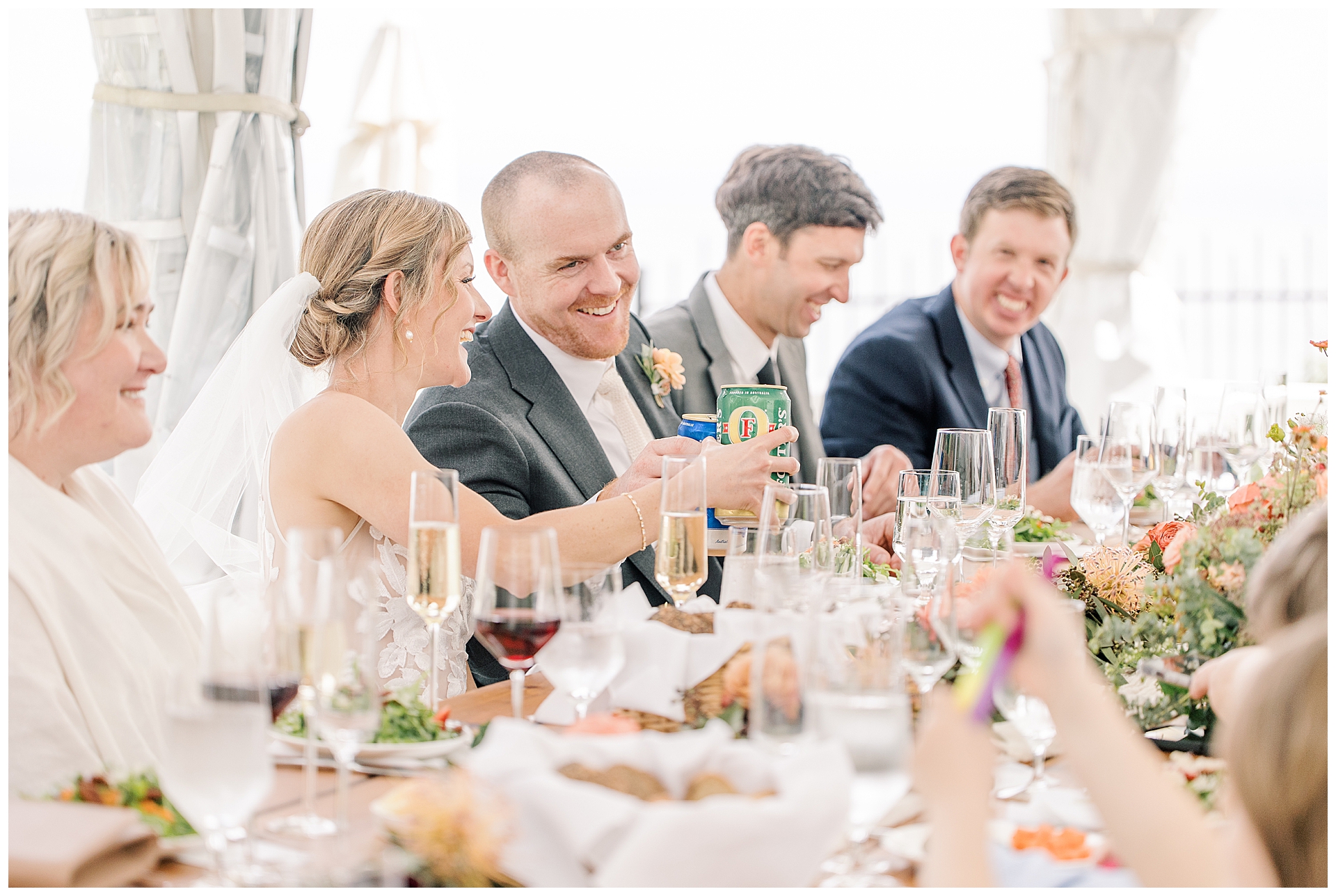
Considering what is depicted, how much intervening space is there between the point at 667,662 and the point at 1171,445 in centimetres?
135

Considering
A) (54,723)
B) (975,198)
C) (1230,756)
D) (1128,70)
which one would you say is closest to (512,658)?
(54,723)

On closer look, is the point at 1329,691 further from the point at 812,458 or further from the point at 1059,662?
the point at 812,458

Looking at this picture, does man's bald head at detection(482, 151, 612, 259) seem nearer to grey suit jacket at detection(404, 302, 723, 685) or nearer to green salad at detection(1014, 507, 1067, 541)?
grey suit jacket at detection(404, 302, 723, 685)

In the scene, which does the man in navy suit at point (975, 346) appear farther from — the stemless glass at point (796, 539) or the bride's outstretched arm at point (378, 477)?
the stemless glass at point (796, 539)

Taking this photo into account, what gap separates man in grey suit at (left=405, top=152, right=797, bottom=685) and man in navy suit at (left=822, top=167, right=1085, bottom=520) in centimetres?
99

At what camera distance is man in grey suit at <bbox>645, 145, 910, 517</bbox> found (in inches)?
141

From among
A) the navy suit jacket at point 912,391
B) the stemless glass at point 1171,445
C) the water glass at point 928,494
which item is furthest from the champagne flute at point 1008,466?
the navy suit jacket at point 912,391

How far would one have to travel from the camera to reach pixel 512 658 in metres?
1.26

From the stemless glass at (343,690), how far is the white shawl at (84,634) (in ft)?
0.77

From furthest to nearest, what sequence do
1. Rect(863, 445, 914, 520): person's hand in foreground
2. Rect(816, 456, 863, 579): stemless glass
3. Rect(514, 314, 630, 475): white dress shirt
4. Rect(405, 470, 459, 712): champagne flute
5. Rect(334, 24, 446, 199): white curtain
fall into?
Rect(334, 24, 446, 199): white curtain → Rect(863, 445, 914, 520): person's hand in foreground → Rect(514, 314, 630, 475): white dress shirt → Rect(816, 456, 863, 579): stemless glass → Rect(405, 470, 459, 712): champagne flute

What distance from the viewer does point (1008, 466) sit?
239 centimetres

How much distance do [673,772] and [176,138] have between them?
3.00 metres

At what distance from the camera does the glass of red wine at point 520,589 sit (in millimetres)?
1208

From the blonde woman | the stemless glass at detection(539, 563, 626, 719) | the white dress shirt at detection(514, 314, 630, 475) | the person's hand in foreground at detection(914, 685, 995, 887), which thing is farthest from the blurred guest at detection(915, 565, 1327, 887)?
the white dress shirt at detection(514, 314, 630, 475)
